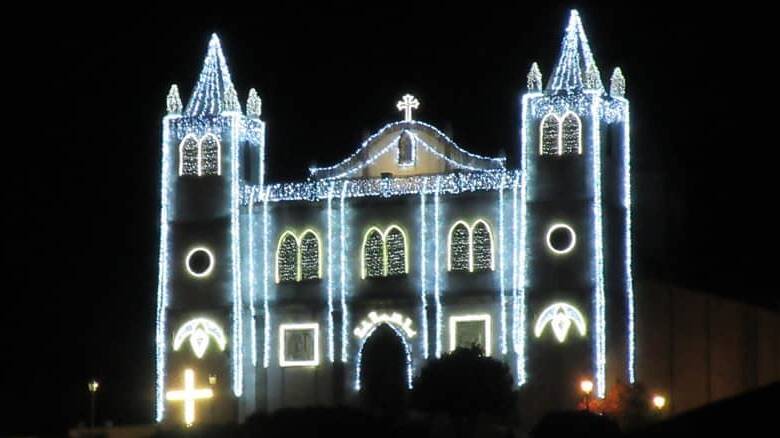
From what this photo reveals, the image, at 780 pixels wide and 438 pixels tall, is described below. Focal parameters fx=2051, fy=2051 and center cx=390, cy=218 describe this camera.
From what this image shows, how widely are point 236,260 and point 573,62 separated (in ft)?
44.6

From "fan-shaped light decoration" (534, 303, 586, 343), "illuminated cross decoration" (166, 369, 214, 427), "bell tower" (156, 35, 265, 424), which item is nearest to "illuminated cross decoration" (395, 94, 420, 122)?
"bell tower" (156, 35, 265, 424)

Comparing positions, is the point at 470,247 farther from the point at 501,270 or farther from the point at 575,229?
the point at 575,229

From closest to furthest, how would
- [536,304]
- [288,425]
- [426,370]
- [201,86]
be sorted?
1. [288,425]
2. [426,370]
3. [536,304]
4. [201,86]

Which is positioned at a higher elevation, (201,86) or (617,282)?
(201,86)

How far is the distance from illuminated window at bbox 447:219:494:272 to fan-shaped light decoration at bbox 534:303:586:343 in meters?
2.66

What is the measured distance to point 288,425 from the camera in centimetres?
5447

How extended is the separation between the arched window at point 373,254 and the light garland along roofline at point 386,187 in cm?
138

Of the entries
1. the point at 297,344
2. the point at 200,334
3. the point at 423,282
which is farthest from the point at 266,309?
the point at 423,282

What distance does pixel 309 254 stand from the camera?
233 feet

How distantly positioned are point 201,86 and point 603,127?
48.4 ft
